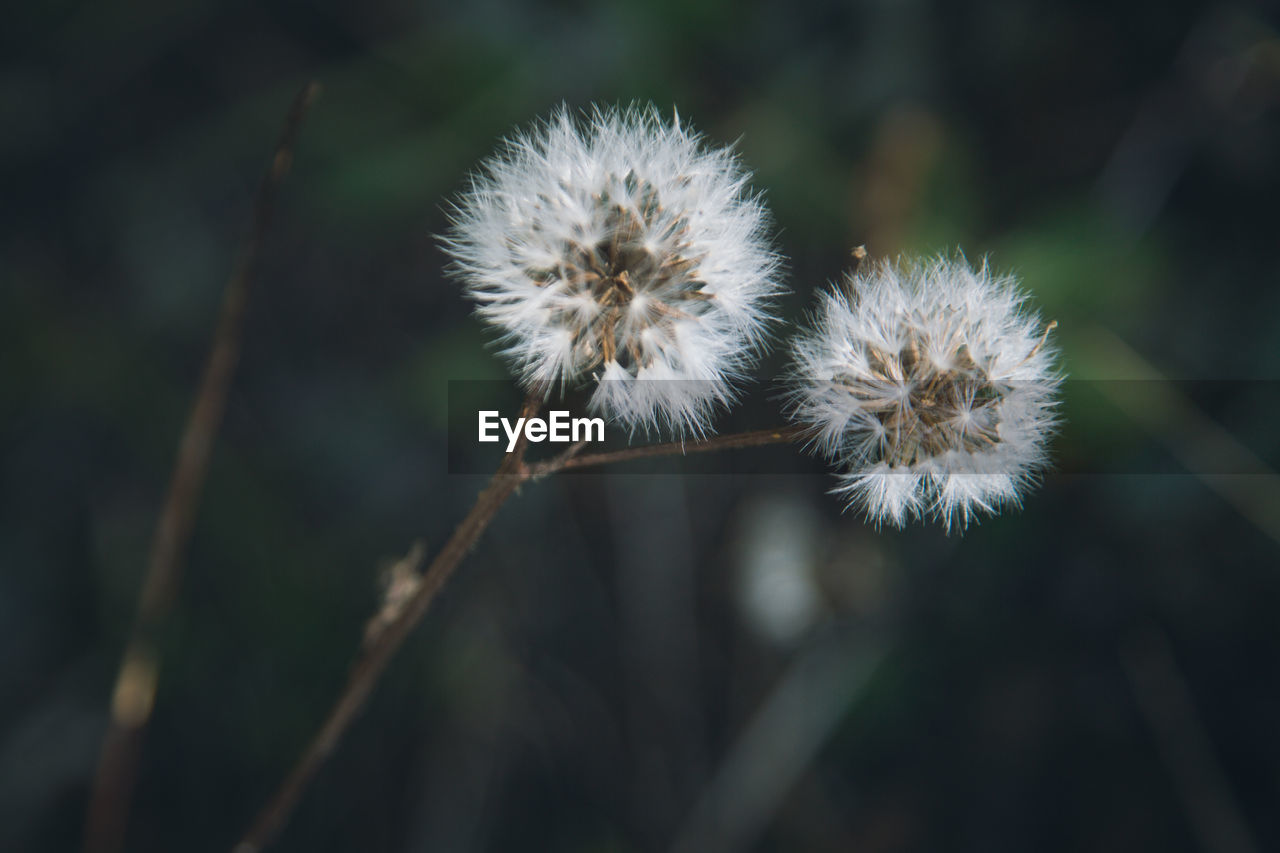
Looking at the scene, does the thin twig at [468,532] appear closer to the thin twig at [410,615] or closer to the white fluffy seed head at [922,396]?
the thin twig at [410,615]

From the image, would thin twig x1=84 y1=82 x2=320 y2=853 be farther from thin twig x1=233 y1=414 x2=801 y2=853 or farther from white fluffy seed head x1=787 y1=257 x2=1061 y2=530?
white fluffy seed head x1=787 y1=257 x2=1061 y2=530

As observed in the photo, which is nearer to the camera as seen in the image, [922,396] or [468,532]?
[468,532]

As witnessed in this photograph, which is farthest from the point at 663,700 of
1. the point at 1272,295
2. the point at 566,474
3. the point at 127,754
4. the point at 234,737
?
the point at 1272,295

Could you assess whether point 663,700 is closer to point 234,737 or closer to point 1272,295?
point 234,737

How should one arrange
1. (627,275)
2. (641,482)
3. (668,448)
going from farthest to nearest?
(641,482) → (627,275) → (668,448)

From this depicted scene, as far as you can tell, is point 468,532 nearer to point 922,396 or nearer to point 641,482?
point 922,396

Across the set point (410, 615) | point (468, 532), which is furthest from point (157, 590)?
point (468, 532)
